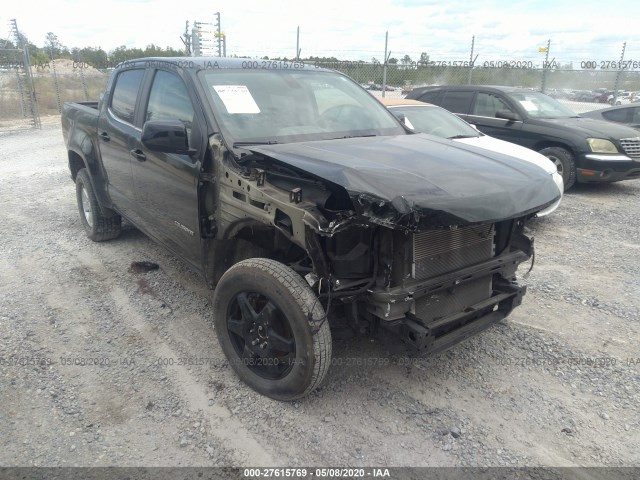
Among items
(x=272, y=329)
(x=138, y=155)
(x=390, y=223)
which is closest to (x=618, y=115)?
(x=138, y=155)

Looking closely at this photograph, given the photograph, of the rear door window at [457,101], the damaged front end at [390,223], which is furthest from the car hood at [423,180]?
the rear door window at [457,101]

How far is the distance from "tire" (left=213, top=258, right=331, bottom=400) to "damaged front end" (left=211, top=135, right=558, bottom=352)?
16 centimetres

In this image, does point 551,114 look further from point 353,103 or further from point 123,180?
point 123,180

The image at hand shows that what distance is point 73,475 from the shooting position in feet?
7.96

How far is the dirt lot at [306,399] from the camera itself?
2619mm

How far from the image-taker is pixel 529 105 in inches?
336

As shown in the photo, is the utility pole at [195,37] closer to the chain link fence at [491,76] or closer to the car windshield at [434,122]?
the chain link fence at [491,76]

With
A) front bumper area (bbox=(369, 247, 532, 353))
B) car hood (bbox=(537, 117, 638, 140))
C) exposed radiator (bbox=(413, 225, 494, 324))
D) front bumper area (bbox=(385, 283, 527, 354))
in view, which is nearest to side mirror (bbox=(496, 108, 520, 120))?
car hood (bbox=(537, 117, 638, 140))

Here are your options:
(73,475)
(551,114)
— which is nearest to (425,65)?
(551,114)

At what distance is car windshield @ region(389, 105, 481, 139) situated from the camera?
22.3 ft

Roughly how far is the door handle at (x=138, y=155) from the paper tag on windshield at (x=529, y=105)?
6702 mm

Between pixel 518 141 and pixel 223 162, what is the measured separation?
6601 millimetres

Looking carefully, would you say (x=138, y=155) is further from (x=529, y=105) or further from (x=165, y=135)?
(x=529, y=105)

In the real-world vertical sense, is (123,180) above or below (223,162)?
below
